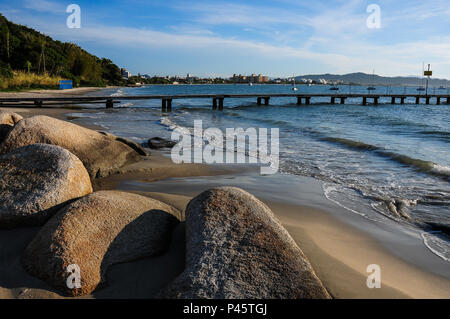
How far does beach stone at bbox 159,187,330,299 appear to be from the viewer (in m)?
2.54

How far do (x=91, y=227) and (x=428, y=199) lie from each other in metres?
6.18

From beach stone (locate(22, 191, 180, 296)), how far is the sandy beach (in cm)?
9

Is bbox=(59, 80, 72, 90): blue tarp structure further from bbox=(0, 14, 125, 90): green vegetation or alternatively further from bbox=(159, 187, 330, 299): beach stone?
bbox=(159, 187, 330, 299): beach stone

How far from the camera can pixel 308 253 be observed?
369cm

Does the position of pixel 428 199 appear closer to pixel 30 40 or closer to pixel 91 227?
pixel 91 227

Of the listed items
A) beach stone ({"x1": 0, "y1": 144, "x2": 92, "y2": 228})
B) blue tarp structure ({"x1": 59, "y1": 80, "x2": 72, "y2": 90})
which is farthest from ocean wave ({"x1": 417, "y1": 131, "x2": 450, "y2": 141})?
blue tarp structure ({"x1": 59, "y1": 80, "x2": 72, "y2": 90})

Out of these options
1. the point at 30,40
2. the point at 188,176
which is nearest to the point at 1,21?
the point at 30,40

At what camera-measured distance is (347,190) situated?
673 cm

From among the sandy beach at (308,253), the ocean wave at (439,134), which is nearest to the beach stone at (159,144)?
the sandy beach at (308,253)

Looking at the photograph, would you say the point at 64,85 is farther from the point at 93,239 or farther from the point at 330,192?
the point at 93,239

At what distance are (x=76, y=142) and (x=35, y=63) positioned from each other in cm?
6442

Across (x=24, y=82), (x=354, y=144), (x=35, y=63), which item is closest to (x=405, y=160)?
(x=354, y=144)

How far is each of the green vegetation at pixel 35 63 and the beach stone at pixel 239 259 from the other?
3994 centimetres

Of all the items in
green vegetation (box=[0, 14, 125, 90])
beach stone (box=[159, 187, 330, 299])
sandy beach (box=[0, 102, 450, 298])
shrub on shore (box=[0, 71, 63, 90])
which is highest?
green vegetation (box=[0, 14, 125, 90])
